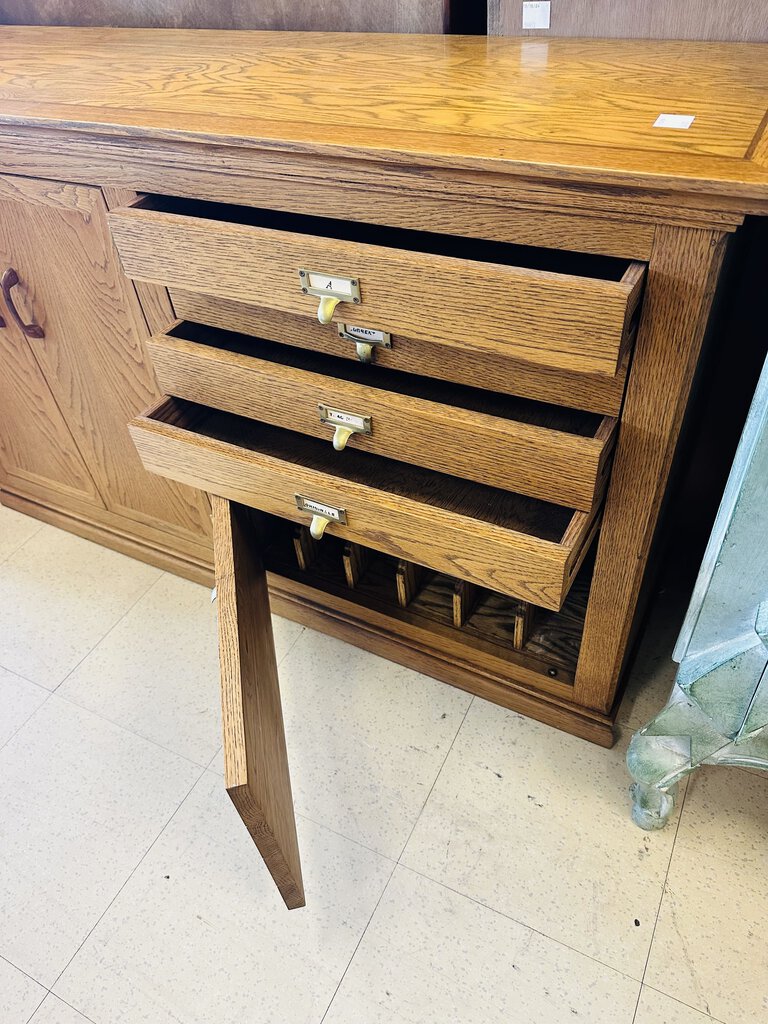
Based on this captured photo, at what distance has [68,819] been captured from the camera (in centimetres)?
104

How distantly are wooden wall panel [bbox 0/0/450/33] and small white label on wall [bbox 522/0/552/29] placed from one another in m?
0.11

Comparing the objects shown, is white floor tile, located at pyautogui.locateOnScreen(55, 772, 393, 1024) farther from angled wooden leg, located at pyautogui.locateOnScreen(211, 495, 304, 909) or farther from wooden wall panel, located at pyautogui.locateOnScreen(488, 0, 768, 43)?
wooden wall panel, located at pyautogui.locateOnScreen(488, 0, 768, 43)

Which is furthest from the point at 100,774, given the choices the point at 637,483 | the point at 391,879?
the point at 637,483

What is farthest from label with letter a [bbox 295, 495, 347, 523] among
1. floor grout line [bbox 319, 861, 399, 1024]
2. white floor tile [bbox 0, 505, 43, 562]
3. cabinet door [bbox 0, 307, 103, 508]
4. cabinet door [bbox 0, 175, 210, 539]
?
white floor tile [bbox 0, 505, 43, 562]

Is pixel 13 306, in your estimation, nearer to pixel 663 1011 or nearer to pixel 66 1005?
pixel 66 1005

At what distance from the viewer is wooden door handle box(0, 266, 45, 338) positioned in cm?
105

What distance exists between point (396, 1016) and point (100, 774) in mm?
517

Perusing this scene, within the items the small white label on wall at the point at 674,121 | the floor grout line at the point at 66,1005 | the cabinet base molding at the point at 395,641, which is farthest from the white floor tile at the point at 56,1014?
the small white label on wall at the point at 674,121

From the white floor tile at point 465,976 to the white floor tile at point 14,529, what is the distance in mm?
964

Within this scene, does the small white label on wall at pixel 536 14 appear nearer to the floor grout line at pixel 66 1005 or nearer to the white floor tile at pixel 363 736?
the white floor tile at pixel 363 736

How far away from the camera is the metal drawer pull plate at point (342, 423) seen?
80 cm

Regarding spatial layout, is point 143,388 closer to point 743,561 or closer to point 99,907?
point 99,907

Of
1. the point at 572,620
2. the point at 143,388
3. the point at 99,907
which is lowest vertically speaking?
the point at 99,907

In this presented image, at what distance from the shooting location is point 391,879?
0.94 m
